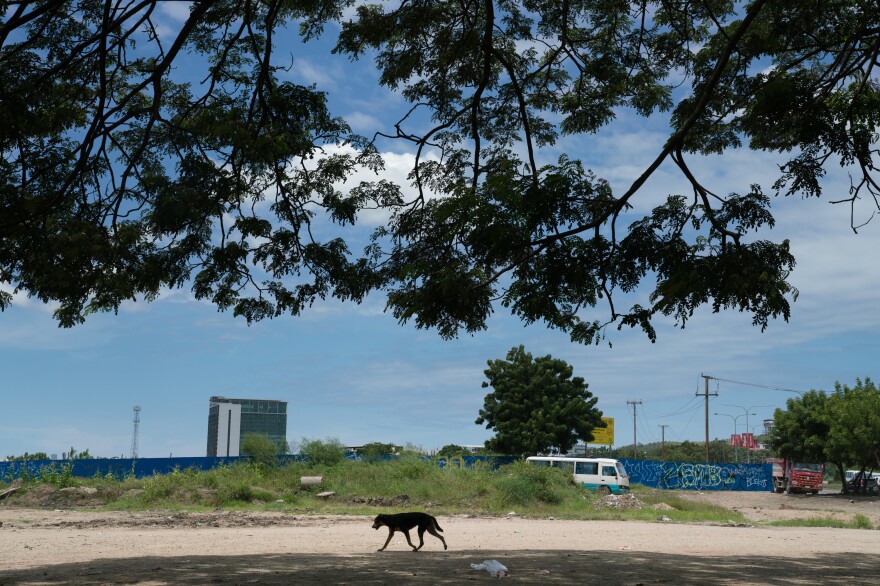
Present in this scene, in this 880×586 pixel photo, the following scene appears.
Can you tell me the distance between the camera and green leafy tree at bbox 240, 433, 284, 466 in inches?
1236

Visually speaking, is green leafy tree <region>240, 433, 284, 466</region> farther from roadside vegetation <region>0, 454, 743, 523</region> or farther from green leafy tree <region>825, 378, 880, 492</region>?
green leafy tree <region>825, 378, 880, 492</region>

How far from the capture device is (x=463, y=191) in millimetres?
8531

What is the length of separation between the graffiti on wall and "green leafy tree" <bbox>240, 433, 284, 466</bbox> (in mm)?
23244

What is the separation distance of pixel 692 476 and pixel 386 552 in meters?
40.2

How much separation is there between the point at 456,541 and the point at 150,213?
778 centimetres

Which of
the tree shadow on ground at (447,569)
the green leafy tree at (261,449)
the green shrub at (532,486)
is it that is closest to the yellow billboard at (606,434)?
the green leafy tree at (261,449)

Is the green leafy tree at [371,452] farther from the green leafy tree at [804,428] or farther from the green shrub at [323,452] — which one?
the green leafy tree at [804,428]

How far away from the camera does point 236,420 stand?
245 feet

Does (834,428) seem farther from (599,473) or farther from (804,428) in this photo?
(599,473)

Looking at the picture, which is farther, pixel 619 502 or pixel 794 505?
pixel 794 505

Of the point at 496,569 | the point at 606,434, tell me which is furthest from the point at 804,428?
the point at 496,569

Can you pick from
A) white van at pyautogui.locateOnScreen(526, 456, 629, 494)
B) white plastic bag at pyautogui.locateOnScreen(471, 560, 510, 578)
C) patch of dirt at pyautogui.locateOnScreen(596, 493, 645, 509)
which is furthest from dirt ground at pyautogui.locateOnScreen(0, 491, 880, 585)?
white van at pyautogui.locateOnScreen(526, 456, 629, 494)

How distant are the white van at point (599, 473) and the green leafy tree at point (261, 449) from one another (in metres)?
11.0

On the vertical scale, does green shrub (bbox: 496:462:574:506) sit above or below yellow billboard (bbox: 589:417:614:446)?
below
